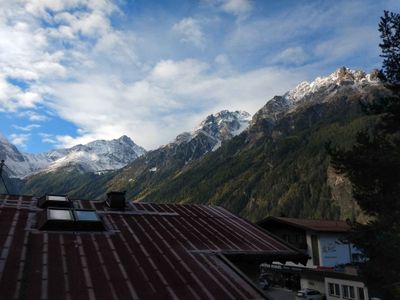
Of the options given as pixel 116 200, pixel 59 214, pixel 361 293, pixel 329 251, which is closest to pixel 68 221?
pixel 59 214

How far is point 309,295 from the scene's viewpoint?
47.5 meters

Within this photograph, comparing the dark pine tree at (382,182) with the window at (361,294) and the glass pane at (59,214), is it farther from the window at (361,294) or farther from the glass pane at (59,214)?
the window at (361,294)


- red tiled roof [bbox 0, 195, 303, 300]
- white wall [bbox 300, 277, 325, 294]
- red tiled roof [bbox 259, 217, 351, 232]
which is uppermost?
red tiled roof [bbox 0, 195, 303, 300]

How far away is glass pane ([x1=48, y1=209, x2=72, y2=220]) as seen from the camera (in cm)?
1384

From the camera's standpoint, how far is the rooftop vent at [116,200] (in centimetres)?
1786

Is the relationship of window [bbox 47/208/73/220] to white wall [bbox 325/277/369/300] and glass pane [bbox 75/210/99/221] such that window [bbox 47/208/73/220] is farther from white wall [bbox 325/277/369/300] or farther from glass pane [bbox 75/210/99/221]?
white wall [bbox 325/277/369/300]

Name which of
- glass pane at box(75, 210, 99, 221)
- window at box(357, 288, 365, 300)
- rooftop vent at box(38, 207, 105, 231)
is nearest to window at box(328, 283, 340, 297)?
window at box(357, 288, 365, 300)

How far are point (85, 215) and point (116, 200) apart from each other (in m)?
3.37

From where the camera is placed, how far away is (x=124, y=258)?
12117mm

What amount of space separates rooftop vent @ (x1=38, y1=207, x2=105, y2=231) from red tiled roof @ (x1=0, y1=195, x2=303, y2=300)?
1.02ft

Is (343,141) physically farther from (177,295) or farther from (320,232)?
(177,295)

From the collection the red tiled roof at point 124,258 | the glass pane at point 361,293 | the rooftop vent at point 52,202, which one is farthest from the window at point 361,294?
the rooftop vent at point 52,202

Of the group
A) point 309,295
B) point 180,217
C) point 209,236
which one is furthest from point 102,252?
point 309,295

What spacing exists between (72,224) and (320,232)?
48085 millimetres
